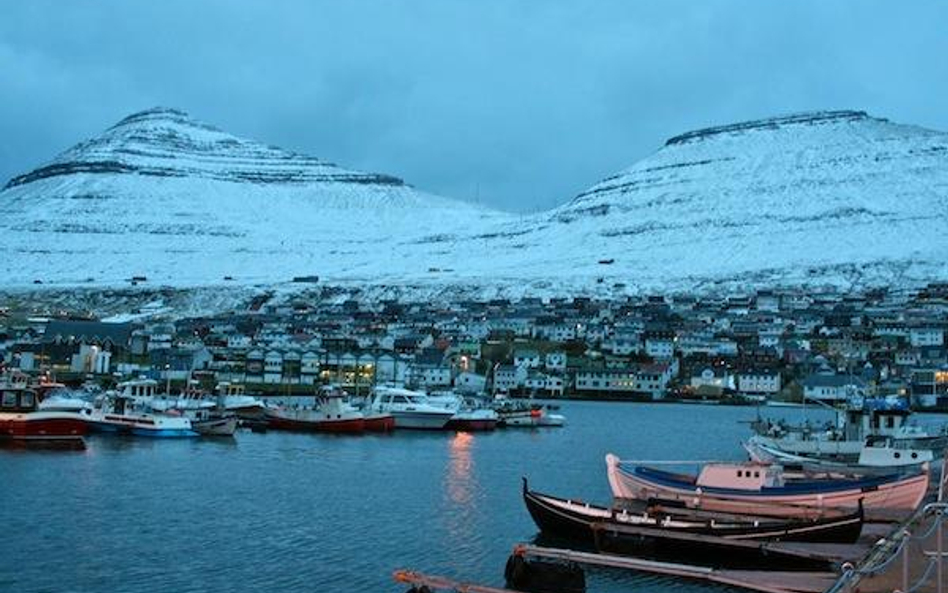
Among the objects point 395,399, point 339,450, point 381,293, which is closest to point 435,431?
point 395,399

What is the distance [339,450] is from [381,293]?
103 meters

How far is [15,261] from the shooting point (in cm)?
17225

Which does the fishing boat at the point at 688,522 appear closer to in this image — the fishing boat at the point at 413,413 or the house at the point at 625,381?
the fishing boat at the point at 413,413

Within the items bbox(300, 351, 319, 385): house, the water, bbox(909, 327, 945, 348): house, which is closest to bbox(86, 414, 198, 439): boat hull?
the water

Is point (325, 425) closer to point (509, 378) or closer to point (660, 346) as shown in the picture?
point (509, 378)

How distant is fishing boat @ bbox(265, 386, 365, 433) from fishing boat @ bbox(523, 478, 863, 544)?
22846 millimetres

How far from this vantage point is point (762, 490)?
67.0ft

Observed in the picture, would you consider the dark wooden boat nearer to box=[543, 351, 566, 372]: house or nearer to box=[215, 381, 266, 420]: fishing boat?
box=[215, 381, 266, 420]: fishing boat

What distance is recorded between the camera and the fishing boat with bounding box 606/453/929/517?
20109mm

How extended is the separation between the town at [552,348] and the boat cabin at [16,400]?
32.2 m

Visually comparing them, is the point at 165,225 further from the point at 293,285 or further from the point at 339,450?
the point at 339,450

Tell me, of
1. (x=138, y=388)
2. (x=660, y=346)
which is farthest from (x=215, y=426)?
(x=660, y=346)

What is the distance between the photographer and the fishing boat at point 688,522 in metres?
17.6

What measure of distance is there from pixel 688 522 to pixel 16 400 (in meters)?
24.4
